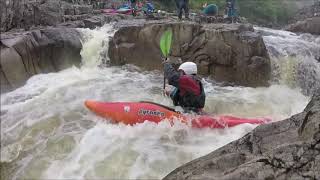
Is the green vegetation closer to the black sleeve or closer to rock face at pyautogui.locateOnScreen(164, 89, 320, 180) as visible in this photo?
the black sleeve

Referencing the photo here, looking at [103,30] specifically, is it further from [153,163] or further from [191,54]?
[153,163]

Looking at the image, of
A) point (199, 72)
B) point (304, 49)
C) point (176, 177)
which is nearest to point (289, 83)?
point (304, 49)

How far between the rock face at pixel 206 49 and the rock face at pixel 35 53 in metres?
1.22

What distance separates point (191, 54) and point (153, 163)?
5.75 metres

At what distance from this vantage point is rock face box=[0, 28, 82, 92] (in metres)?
8.16

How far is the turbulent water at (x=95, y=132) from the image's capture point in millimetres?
4918

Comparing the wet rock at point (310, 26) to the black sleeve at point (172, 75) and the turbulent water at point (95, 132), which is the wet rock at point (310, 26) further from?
the black sleeve at point (172, 75)

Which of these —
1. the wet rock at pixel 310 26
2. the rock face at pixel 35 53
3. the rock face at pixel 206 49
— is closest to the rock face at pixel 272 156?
the rock face at pixel 35 53

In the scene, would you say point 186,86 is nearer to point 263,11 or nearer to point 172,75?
point 172,75

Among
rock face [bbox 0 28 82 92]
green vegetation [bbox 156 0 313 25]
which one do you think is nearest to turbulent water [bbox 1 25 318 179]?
rock face [bbox 0 28 82 92]

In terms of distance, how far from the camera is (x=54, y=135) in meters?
5.88

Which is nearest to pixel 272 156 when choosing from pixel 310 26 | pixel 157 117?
pixel 157 117

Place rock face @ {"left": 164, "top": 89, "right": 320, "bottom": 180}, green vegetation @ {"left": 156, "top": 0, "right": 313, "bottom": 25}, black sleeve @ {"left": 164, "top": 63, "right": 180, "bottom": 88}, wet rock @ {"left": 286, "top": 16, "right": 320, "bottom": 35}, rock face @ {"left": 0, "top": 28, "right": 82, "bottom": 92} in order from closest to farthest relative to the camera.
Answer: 1. rock face @ {"left": 164, "top": 89, "right": 320, "bottom": 180}
2. black sleeve @ {"left": 164, "top": 63, "right": 180, "bottom": 88}
3. rock face @ {"left": 0, "top": 28, "right": 82, "bottom": 92}
4. wet rock @ {"left": 286, "top": 16, "right": 320, "bottom": 35}
5. green vegetation @ {"left": 156, "top": 0, "right": 313, "bottom": 25}

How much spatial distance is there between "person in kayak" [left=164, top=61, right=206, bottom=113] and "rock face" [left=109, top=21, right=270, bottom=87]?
408 cm
